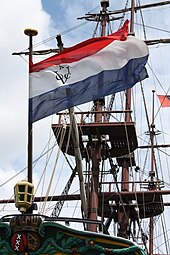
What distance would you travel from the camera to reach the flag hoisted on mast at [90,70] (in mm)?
10094

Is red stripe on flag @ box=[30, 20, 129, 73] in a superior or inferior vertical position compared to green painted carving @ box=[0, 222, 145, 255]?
superior

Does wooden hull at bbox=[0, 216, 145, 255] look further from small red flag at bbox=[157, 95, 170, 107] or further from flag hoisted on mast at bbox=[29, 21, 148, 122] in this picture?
small red flag at bbox=[157, 95, 170, 107]

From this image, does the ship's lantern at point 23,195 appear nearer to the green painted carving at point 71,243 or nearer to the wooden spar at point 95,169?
the green painted carving at point 71,243

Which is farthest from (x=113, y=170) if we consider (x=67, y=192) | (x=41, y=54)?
(x=41, y=54)

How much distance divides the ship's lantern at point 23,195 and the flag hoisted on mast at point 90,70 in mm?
2101

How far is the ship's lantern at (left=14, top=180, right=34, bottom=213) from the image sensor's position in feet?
26.6

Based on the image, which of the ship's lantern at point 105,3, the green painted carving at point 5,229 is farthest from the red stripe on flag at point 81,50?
the ship's lantern at point 105,3

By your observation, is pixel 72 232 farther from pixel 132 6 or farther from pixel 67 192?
pixel 132 6

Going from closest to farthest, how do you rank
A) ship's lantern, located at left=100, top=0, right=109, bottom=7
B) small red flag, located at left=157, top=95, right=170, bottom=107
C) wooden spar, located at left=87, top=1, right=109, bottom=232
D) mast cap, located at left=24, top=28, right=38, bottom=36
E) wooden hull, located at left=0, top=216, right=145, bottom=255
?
wooden hull, located at left=0, top=216, right=145, bottom=255 < mast cap, located at left=24, top=28, right=38, bottom=36 < wooden spar, located at left=87, top=1, right=109, bottom=232 < ship's lantern, located at left=100, top=0, right=109, bottom=7 < small red flag, located at left=157, top=95, right=170, bottom=107

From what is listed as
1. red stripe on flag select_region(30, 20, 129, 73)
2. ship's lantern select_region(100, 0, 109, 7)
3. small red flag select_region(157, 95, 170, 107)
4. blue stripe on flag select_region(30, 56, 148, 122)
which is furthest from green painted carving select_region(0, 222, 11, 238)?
small red flag select_region(157, 95, 170, 107)

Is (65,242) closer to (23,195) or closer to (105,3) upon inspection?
(23,195)

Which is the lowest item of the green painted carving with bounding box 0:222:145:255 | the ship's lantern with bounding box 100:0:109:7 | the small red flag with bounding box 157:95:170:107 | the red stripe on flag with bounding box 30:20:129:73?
the green painted carving with bounding box 0:222:145:255

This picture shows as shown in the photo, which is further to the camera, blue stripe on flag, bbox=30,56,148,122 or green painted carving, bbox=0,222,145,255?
blue stripe on flag, bbox=30,56,148,122

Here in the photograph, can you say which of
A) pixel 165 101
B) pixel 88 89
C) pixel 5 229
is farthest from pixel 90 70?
pixel 165 101
